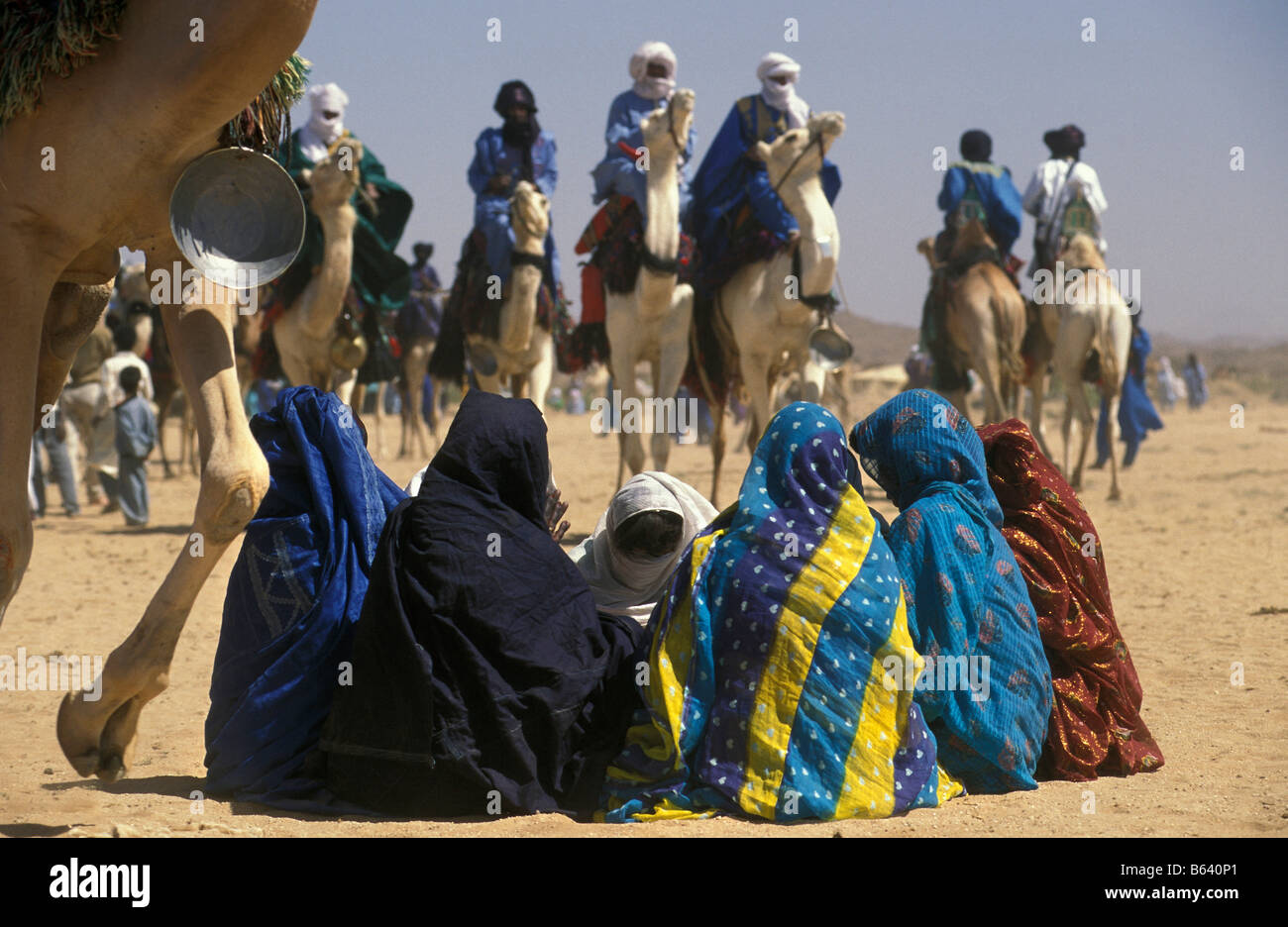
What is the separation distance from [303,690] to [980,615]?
1.93 meters

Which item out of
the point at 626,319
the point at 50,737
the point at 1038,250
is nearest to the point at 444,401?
the point at 1038,250

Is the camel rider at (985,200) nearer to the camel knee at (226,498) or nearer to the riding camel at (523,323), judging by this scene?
the riding camel at (523,323)

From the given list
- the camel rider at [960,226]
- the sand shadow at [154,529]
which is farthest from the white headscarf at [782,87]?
the sand shadow at [154,529]

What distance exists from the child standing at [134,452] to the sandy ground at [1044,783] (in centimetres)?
25

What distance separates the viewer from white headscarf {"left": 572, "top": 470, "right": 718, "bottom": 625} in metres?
4.82

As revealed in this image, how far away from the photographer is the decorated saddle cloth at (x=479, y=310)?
11398 mm

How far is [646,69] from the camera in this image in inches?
453

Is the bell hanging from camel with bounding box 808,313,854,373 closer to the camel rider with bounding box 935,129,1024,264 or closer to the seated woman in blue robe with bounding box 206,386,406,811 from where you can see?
the camel rider with bounding box 935,129,1024,264

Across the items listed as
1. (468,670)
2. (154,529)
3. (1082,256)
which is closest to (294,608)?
(468,670)

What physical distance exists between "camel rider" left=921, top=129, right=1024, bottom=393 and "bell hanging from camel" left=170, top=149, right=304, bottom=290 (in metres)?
10.6

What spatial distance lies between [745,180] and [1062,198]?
5.01 m

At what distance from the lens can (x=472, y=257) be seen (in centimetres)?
1166
